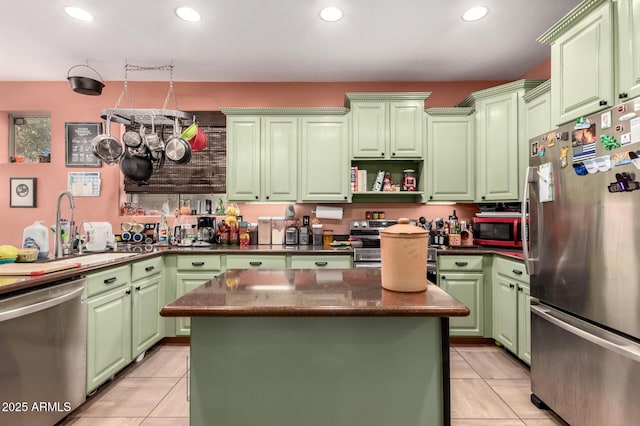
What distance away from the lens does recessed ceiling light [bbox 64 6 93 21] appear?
8.27 feet

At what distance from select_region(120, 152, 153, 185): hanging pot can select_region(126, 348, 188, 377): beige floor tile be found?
5.58 ft

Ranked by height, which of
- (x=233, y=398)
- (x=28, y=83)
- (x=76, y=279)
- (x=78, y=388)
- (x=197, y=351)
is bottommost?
(x=78, y=388)

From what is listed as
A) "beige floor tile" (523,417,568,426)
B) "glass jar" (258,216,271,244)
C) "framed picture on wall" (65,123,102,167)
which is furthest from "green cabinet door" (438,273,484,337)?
"framed picture on wall" (65,123,102,167)

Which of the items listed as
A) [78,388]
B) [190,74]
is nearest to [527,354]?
[78,388]

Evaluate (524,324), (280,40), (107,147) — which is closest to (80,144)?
(107,147)

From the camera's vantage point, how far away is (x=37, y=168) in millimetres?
3816

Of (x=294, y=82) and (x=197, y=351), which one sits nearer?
(x=197, y=351)

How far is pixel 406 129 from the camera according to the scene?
346 cm

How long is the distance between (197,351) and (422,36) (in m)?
3.06

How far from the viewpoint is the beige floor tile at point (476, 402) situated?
2.08 metres

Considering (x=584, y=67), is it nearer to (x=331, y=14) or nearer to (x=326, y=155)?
(x=331, y=14)

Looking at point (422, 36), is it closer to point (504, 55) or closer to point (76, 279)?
point (504, 55)

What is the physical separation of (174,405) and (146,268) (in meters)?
1.19

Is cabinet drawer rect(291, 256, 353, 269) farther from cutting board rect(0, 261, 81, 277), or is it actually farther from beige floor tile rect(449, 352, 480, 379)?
cutting board rect(0, 261, 81, 277)
